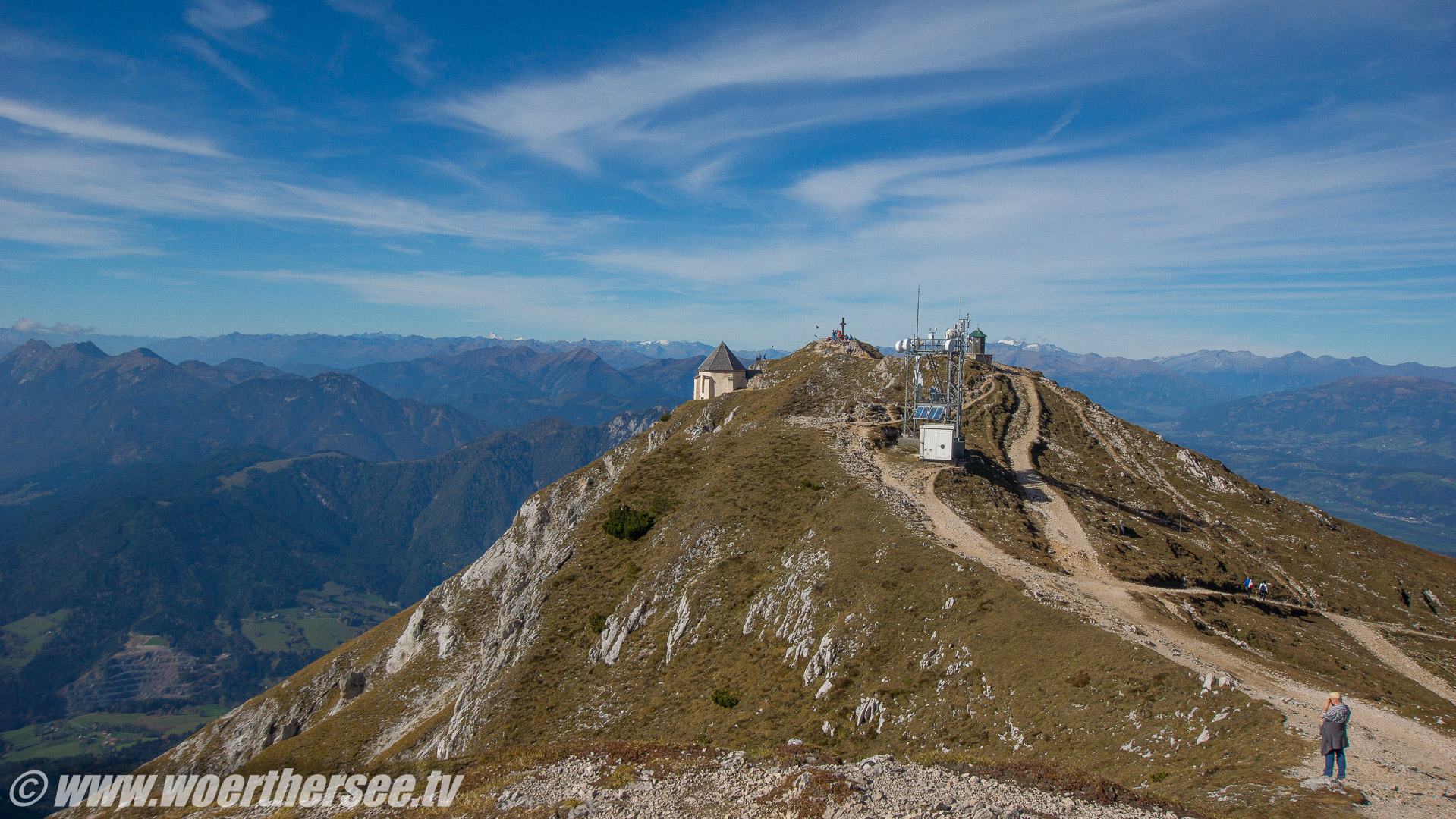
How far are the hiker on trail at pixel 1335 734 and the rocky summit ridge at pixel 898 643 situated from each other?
0.79 m

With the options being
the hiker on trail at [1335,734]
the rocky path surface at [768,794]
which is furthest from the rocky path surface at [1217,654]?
the rocky path surface at [768,794]

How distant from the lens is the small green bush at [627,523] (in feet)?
239

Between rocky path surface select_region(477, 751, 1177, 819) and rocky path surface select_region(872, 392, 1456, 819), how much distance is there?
8.46m

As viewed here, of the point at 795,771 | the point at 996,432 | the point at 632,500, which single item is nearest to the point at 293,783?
the point at 795,771

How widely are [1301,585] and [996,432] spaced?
114ft

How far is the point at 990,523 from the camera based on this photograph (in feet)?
179

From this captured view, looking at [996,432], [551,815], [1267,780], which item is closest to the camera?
[1267,780]

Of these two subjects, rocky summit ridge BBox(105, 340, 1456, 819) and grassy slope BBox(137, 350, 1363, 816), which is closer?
rocky summit ridge BBox(105, 340, 1456, 819)

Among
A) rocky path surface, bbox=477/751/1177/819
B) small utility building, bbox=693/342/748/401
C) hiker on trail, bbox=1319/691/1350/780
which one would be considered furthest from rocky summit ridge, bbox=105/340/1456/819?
small utility building, bbox=693/342/748/401

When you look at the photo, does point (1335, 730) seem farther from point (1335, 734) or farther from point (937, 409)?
point (937, 409)

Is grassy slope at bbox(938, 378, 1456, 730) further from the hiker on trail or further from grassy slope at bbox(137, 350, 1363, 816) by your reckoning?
the hiker on trail

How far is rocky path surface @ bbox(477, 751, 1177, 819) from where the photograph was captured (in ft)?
68.6

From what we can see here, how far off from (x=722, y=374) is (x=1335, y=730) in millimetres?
106735

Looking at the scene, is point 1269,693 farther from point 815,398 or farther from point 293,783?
point 815,398
